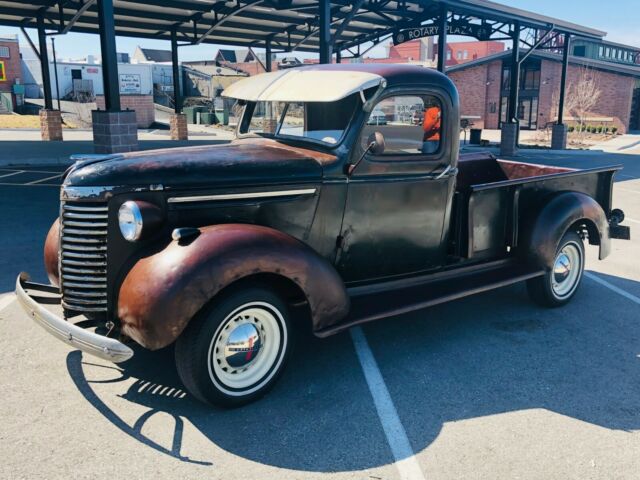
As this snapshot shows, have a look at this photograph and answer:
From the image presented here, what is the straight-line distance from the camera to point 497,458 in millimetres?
3094

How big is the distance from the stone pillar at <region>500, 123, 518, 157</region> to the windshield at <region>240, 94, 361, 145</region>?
19083mm

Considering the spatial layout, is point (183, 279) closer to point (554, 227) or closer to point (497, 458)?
point (497, 458)

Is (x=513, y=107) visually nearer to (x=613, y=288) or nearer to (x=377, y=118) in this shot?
(x=613, y=288)

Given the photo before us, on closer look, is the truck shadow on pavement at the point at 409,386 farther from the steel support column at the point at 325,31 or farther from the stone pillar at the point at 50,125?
the stone pillar at the point at 50,125

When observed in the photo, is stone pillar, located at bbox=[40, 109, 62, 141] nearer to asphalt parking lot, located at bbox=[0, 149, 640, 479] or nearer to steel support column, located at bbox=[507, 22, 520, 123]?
steel support column, located at bbox=[507, 22, 520, 123]

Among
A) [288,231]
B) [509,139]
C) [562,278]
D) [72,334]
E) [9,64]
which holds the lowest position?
[562,278]

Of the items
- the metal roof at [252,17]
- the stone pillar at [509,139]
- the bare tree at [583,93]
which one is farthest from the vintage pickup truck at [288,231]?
the bare tree at [583,93]

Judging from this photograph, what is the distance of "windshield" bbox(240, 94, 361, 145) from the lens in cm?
421

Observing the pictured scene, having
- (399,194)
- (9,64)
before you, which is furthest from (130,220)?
(9,64)

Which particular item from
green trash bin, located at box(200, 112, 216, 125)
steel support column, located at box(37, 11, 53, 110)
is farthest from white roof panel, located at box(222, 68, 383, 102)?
green trash bin, located at box(200, 112, 216, 125)

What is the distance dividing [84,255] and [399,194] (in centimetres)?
226

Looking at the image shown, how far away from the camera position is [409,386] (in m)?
3.87

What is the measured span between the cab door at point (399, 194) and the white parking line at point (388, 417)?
0.58 metres

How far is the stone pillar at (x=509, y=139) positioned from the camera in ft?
Answer: 72.7
